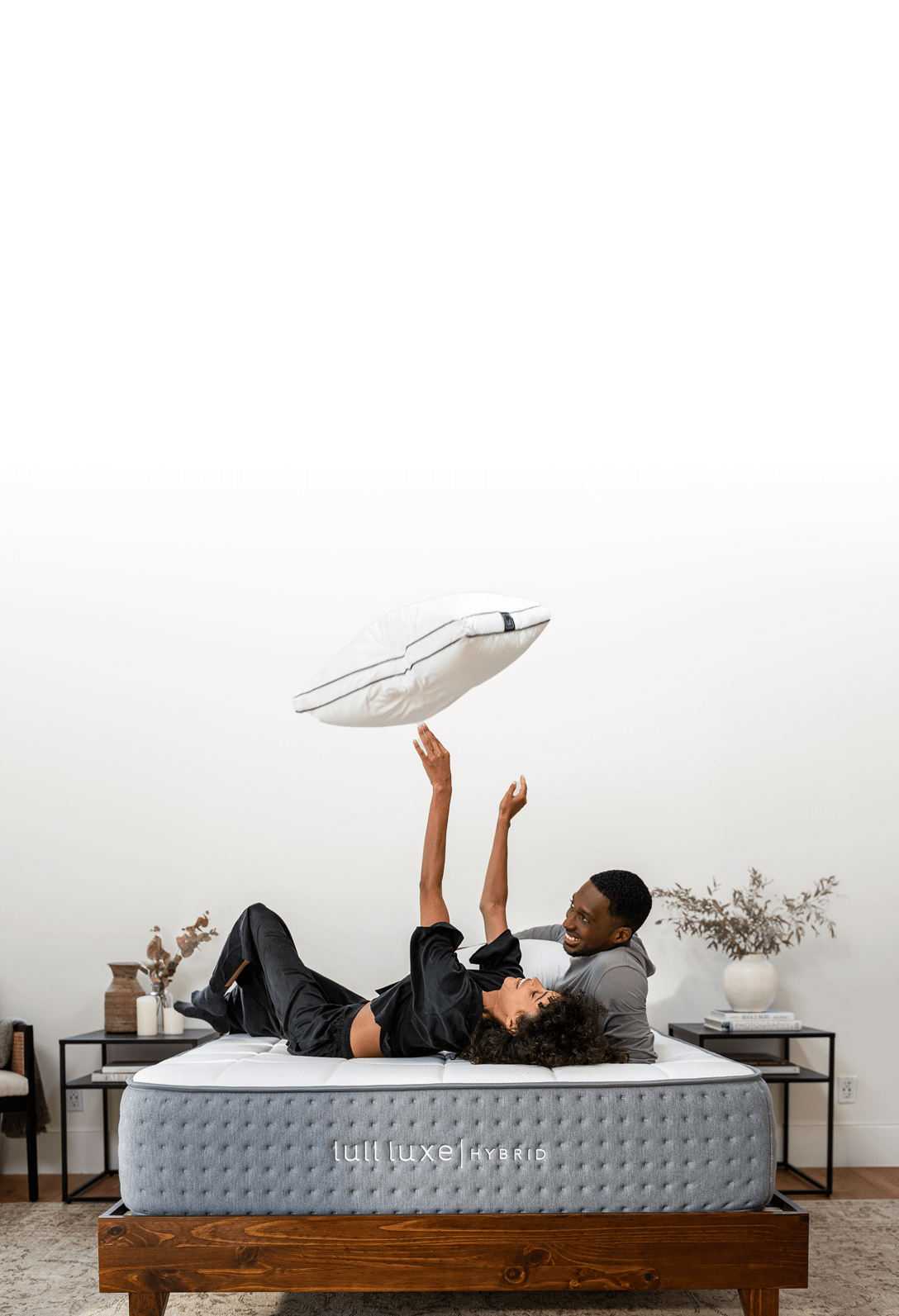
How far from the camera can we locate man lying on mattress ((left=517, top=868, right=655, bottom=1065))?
2465 mm

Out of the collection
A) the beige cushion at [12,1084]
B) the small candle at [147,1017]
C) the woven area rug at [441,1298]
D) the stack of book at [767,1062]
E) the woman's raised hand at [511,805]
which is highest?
the woman's raised hand at [511,805]

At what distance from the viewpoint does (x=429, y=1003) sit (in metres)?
2.43

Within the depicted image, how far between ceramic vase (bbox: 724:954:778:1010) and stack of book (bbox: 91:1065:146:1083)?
194 cm

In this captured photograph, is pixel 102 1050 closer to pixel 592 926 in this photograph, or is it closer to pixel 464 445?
pixel 592 926

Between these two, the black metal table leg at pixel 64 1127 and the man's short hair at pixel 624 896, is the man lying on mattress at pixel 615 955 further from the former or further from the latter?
the black metal table leg at pixel 64 1127

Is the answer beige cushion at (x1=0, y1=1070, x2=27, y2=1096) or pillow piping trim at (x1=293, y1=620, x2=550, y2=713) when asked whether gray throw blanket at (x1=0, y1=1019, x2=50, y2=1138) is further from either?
pillow piping trim at (x1=293, y1=620, x2=550, y2=713)

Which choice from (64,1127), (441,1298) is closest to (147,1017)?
(64,1127)

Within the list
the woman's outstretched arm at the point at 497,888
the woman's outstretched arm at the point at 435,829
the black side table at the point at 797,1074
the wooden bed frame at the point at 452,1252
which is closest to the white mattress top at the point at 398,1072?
the wooden bed frame at the point at 452,1252

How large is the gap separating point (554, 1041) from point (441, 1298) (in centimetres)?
79

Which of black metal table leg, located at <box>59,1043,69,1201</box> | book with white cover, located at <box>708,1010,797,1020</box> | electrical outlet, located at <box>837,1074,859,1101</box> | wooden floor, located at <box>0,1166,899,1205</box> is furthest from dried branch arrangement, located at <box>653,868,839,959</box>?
black metal table leg, located at <box>59,1043,69,1201</box>

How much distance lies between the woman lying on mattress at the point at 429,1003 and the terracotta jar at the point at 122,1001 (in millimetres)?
559

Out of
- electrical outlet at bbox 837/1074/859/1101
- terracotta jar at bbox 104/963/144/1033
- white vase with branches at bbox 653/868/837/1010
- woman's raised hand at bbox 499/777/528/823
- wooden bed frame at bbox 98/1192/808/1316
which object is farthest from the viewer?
electrical outlet at bbox 837/1074/859/1101

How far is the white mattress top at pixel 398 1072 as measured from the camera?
7.23 feet

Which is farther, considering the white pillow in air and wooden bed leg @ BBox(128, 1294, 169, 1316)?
the white pillow in air
